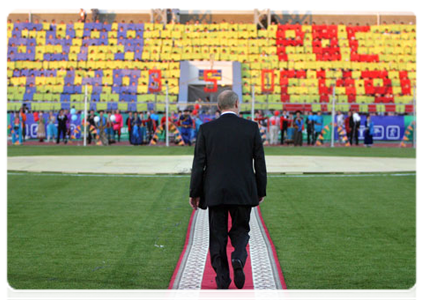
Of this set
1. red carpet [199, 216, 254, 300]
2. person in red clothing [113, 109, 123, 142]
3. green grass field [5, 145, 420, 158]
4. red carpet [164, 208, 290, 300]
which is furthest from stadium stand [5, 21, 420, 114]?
red carpet [199, 216, 254, 300]

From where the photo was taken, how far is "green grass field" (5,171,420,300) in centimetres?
660

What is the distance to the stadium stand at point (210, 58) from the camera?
174ft

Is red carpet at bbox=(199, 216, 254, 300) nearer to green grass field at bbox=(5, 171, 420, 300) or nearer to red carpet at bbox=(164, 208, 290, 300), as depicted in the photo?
red carpet at bbox=(164, 208, 290, 300)

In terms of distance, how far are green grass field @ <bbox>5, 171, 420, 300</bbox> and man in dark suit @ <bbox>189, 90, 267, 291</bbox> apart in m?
0.57

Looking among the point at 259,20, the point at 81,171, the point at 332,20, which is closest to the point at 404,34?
the point at 332,20

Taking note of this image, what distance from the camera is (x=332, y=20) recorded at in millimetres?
60969

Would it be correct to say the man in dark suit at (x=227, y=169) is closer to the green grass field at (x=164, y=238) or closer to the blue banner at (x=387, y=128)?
the green grass field at (x=164, y=238)

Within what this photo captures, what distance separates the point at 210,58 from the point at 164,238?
43964mm

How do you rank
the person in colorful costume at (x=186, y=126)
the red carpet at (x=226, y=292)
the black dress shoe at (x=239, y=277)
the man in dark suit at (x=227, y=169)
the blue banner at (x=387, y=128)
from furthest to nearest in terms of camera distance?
the blue banner at (x=387, y=128)
the person in colorful costume at (x=186, y=126)
the man in dark suit at (x=227, y=169)
the black dress shoe at (x=239, y=277)
the red carpet at (x=226, y=292)

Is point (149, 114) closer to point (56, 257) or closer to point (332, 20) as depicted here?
point (332, 20)

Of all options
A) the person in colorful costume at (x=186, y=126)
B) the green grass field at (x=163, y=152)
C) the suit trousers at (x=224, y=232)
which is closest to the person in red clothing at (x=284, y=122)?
the person in colorful costume at (x=186, y=126)

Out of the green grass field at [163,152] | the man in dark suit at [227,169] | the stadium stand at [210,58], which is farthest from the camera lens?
the stadium stand at [210,58]

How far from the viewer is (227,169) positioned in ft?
21.7

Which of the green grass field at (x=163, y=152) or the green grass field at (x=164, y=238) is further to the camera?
the green grass field at (x=163, y=152)
